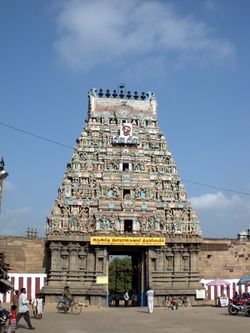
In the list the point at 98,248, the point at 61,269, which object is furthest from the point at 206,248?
the point at 61,269

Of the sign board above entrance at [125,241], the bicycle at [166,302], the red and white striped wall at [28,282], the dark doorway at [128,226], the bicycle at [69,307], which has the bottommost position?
the bicycle at [166,302]

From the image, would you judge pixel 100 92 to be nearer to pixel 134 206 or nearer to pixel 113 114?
pixel 113 114

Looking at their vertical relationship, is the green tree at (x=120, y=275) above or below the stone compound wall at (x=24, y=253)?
below

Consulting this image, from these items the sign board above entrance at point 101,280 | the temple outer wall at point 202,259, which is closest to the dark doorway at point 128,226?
the sign board above entrance at point 101,280

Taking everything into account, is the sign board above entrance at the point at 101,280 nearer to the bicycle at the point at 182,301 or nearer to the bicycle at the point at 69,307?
the bicycle at the point at 182,301

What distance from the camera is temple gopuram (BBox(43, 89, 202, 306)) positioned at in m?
39.6

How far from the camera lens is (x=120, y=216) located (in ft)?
135

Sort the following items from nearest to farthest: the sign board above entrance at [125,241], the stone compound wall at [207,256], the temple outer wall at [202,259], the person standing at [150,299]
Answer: the person standing at [150,299]
the sign board above entrance at [125,241]
the temple outer wall at [202,259]
the stone compound wall at [207,256]

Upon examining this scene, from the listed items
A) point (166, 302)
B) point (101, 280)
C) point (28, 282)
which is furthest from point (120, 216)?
point (28, 282)

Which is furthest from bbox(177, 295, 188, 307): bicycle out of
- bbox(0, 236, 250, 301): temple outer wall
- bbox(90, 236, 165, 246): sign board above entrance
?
bbox(90, 236, 165, 246): sign board above entrance

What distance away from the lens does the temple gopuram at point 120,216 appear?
39625 millimetres

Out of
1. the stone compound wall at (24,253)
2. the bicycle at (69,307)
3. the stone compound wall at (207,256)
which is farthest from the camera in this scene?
the stone compound wall at (207,256)

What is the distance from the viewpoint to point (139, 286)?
41.8 meters

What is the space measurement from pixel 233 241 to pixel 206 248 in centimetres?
269
